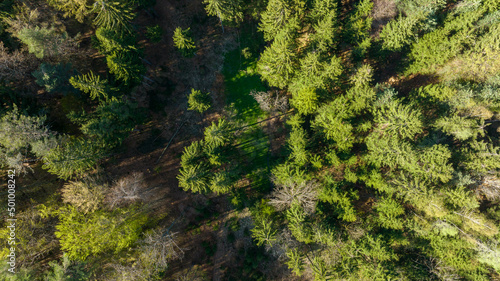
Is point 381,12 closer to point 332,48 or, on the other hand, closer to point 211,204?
point 332,48

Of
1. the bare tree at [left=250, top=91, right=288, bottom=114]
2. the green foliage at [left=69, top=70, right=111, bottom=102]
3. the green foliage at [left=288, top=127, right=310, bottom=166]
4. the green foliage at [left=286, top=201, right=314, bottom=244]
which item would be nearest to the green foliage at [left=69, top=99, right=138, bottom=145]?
the green foliage at [left=69, top=70, right=111, bottom=102]

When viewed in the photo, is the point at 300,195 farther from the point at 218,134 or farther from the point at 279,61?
the point at 279,61

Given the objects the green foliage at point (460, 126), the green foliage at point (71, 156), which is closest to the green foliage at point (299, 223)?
the green foliage at point (460, 126)

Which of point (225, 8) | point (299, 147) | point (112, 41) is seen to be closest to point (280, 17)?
point (225, 8)

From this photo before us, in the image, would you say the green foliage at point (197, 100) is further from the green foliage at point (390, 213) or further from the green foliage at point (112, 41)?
the green foliage at point (390, 213)

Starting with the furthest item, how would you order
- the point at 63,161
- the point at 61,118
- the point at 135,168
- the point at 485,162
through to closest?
the point at 135,168 < the point at 61,118 < the point at 485,162 < the point at 63,161

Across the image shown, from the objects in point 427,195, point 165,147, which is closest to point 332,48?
point 427,195

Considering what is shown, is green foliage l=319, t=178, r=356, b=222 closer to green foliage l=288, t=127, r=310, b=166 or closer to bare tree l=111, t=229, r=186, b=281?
green foliage l=288, t=127, r=310, b=166
